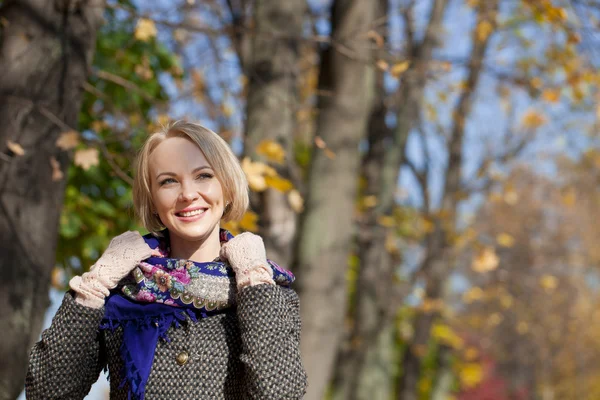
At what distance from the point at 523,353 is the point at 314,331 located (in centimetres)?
2556

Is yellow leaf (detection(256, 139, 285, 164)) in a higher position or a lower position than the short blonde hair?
higher

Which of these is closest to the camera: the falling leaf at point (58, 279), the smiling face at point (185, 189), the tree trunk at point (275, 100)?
the smiling face at point (185, 189)

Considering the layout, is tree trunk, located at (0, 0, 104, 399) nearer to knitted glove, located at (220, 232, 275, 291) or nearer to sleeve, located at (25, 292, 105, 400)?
sleeve, located at (25, 292, 105, 400)

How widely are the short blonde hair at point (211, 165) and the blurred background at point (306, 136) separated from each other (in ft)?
3.45

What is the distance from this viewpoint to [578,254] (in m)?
29.1

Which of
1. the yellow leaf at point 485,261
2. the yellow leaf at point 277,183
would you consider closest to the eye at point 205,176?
the yellow leaf at point 277,183

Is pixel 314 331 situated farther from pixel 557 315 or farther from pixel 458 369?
pixel 557 315

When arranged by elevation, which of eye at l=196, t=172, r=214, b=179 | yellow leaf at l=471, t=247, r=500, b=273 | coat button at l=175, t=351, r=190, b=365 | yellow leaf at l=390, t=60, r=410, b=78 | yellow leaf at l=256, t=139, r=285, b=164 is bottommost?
coat button at l=175, t=351, r=190, b=365

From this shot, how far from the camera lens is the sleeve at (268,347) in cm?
235

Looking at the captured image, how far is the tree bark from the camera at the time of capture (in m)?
9.78

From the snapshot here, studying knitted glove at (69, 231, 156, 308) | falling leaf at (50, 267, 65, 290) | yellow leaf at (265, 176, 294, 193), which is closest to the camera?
knitted glove at (69, 231, 156, 308)

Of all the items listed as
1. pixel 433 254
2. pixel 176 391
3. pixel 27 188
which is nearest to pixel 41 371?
pixel 176 391

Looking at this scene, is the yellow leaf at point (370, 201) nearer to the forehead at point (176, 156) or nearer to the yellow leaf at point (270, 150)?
the yellow leaf at point (270, 150)

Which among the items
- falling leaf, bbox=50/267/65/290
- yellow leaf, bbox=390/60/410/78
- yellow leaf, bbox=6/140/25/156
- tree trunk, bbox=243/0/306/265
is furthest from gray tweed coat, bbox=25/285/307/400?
falling leaf, bbox=50/267/65/290
